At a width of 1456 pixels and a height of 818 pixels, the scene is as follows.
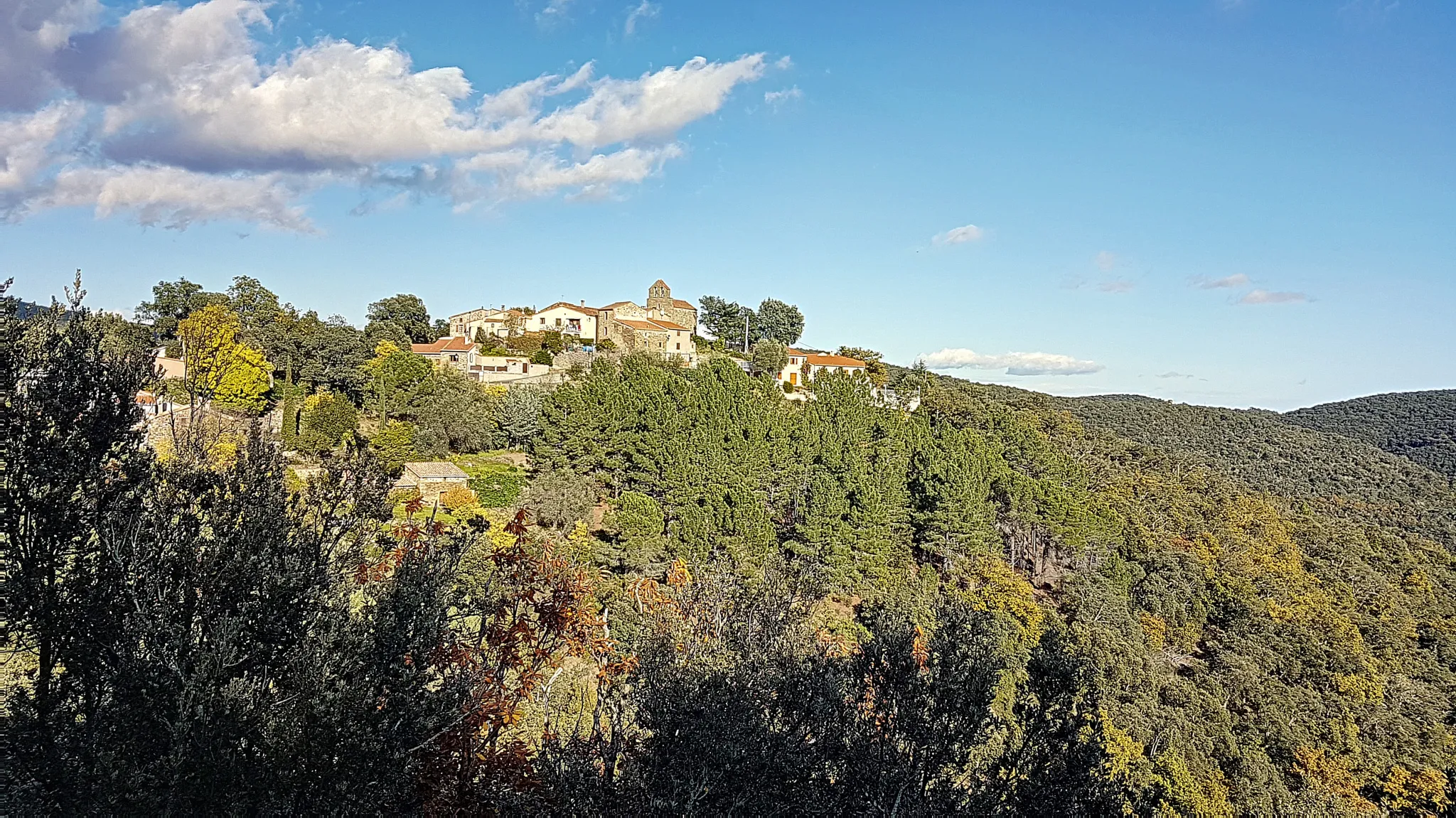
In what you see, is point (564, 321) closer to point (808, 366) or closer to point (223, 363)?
point (808, 366)

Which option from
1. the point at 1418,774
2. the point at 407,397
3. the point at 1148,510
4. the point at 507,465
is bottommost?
the point at 1418,774

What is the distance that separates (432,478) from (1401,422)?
157006 mm

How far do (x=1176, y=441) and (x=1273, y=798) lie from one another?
266 ft

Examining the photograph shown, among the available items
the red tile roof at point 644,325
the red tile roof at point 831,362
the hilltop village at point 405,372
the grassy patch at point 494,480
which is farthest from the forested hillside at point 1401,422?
the grassy patch at point 494,480

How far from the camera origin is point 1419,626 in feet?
153

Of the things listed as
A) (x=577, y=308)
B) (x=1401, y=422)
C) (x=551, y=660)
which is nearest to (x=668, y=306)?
(x=577, y=308)

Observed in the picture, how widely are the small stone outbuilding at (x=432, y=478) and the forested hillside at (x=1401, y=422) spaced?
126372 mm

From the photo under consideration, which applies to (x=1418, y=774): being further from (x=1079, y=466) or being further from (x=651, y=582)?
(x=651, y=582)

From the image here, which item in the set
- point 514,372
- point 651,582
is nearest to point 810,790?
A: point 651,582

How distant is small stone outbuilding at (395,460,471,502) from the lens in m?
32.0

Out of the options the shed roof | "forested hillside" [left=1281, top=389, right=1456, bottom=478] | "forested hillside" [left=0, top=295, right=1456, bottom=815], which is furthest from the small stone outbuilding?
"forested hillside" [left=1281, top=389, right=1456, bottom=478]

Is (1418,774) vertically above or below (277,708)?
below

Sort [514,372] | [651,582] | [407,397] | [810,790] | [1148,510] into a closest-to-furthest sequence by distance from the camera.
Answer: [810,790], [651,582], [407,397], [1148,510], [514,372]

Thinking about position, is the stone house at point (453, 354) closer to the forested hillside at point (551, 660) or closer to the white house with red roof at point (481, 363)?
the white house with red roof at point (481, 363)
